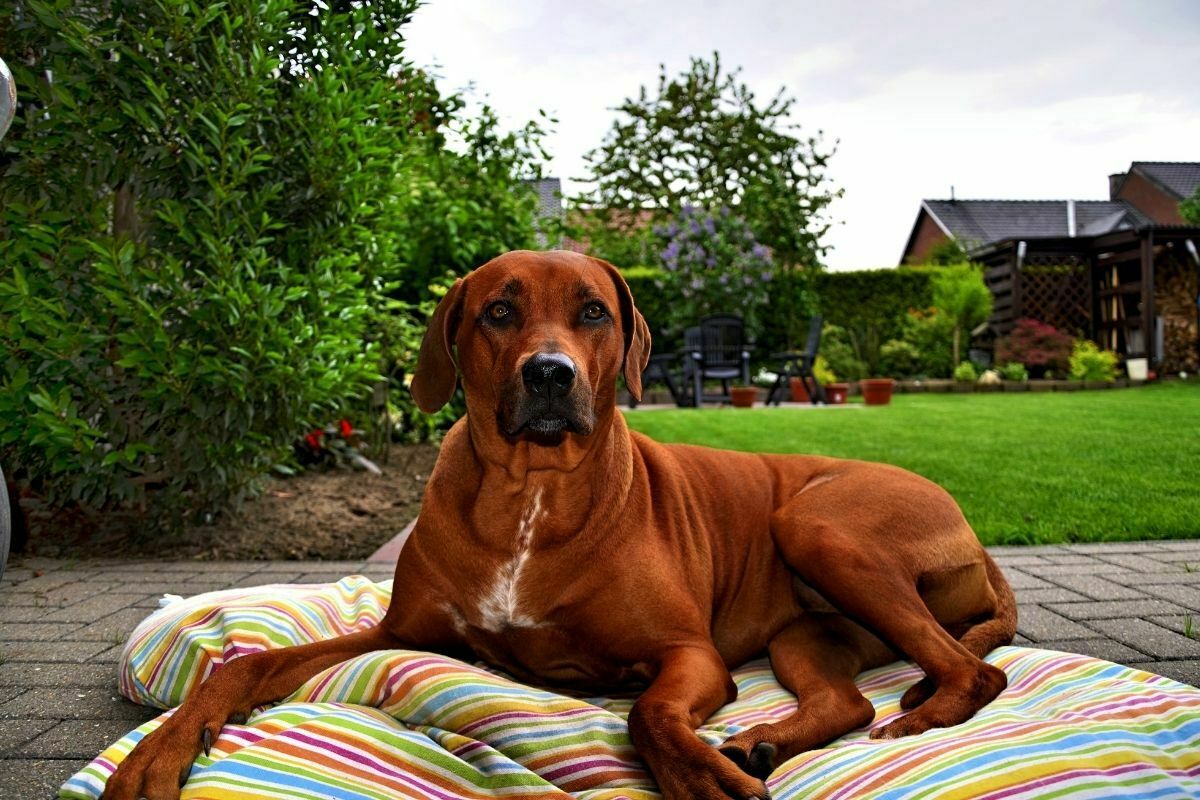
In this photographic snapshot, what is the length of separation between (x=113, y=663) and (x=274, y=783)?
156 cm

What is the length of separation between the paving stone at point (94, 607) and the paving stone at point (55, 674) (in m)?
0.58

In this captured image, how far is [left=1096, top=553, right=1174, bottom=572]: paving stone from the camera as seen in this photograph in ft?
13.2

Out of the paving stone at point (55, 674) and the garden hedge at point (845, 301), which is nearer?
the paving stone at point (55, 674)

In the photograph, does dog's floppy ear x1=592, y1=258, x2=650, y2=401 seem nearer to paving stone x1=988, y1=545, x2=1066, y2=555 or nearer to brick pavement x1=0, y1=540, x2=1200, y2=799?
brick pavement x1=0, y1=540, x2=1200, y2=799

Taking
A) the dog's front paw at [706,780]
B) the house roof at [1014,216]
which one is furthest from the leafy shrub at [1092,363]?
the house roof at [1014,216]

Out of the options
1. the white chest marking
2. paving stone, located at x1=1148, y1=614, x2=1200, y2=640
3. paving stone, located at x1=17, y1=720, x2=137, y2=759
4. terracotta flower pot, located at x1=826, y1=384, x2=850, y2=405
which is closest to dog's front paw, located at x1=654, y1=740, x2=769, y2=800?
the white chest marking

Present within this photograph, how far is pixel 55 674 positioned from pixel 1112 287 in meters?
17.1

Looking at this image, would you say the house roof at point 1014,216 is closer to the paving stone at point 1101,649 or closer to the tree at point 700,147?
the tree at point 700,147

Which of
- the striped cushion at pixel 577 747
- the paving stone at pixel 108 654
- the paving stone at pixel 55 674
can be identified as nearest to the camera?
the striped cushion at pixel 577 747

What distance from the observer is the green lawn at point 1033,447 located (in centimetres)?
506

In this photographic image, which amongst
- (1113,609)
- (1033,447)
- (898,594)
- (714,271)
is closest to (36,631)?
(898,594)

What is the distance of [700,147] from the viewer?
21.5 m

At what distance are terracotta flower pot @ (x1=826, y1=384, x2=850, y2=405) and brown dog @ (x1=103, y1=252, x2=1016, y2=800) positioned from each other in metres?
11.8

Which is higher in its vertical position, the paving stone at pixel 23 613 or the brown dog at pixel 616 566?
the brown dog at pixel 616 566
